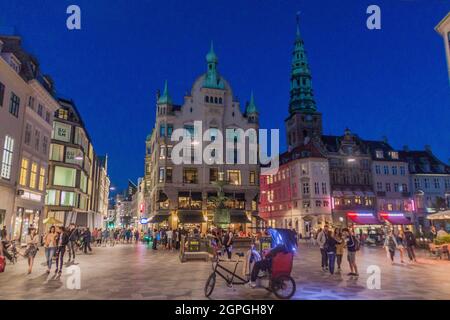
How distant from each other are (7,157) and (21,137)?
2.93 m

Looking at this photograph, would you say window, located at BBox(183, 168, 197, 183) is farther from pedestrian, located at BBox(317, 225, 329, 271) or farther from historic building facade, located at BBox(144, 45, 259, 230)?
pedestrian, located at BBox(317, 225, 329, 271)

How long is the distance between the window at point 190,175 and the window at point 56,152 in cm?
1680

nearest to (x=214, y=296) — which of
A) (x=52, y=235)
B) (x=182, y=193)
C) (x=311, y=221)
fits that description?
(x=52, y=235)

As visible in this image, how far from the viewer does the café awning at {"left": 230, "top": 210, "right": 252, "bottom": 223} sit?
162 ft

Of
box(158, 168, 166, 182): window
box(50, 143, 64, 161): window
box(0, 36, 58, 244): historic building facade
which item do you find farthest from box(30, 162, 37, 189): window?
box(158, 168, 166, 182): window

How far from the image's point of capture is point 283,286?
994 centimetres

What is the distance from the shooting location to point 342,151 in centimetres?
6238

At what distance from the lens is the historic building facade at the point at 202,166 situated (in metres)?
49.7

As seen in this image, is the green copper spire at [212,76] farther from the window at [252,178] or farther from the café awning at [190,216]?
the café awning at [190,216]

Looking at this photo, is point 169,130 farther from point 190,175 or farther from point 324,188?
point 324,188

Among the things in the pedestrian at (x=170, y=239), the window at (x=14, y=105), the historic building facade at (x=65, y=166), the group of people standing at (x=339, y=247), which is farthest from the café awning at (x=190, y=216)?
the group of people standing at (x=339, y=247)
